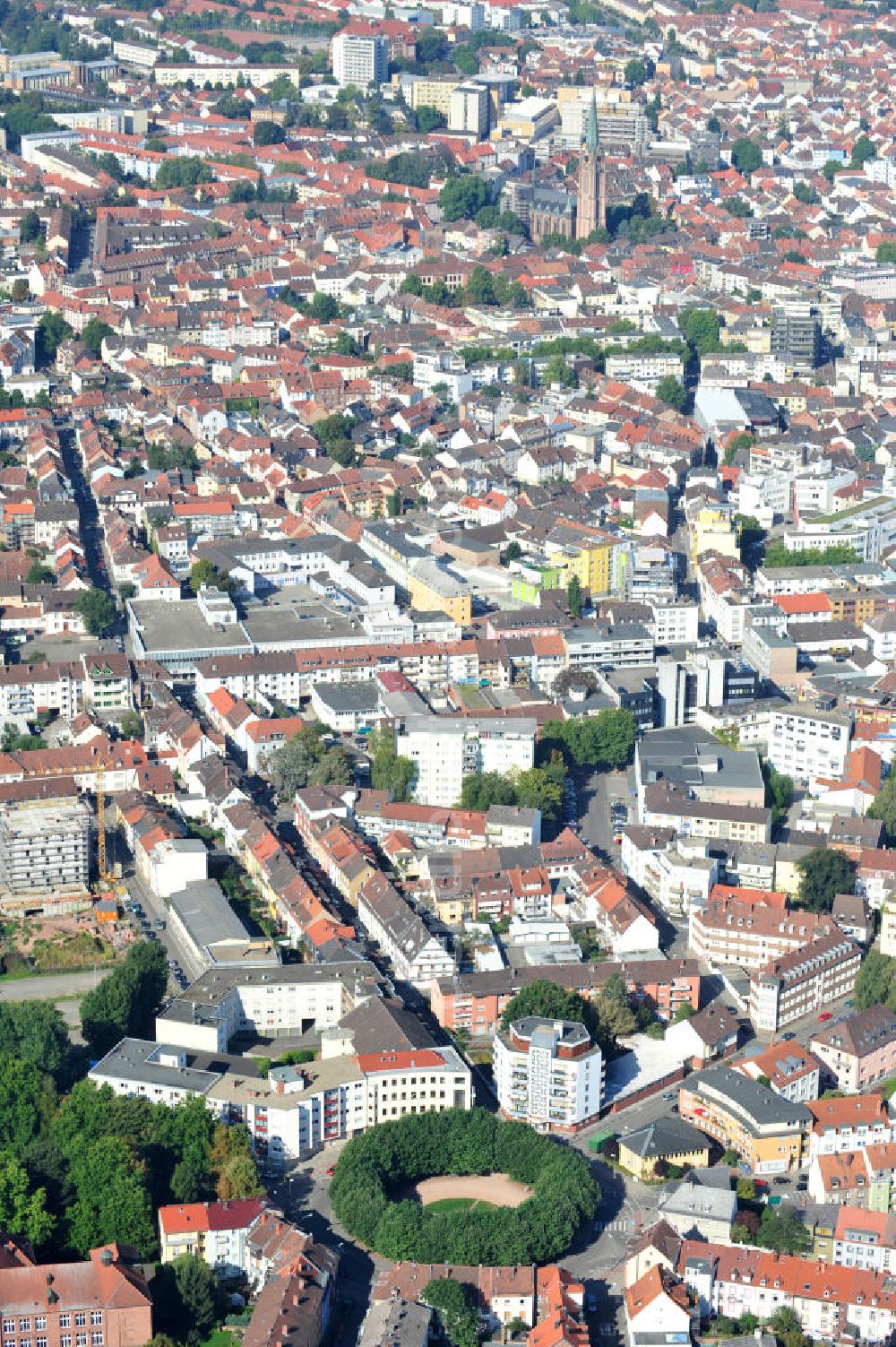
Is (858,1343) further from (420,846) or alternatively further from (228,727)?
(228,727)

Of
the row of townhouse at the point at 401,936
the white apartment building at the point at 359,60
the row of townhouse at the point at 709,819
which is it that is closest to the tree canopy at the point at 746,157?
the white apartment building at the point at 359,60

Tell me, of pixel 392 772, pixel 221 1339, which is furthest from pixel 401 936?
pixel 221 1339

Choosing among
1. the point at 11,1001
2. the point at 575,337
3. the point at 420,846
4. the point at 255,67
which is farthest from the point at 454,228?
the point at 11,1001

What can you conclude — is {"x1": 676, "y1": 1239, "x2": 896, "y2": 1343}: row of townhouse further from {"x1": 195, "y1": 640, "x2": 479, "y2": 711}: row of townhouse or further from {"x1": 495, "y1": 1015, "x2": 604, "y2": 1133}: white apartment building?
{"x1": 195, "y1": 640, "x2": 479, "y2": 711}: row of townhouse

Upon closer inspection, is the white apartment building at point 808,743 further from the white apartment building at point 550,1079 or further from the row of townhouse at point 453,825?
the white apartment building at point 550,1079

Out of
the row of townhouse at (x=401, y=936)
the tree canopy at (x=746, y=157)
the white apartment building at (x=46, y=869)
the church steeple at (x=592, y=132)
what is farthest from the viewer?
the tree canopy at (x=746, y=157)

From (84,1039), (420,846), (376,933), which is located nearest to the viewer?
(84,1039)
